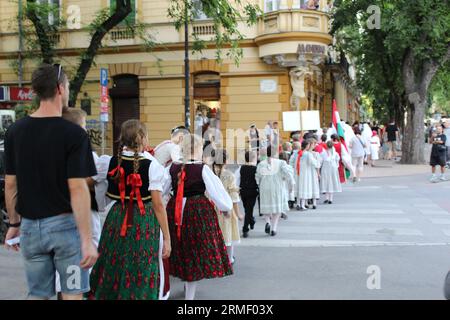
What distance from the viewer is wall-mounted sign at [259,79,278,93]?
2219 centimetres

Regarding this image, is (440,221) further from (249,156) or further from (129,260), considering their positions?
(129,260)

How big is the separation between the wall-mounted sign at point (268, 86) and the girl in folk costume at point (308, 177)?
30.6 ft

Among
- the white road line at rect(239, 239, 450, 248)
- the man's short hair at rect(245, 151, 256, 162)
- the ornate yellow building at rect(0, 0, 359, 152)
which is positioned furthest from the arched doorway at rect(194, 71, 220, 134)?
the white road line at rect(239, 239, 450, 248)

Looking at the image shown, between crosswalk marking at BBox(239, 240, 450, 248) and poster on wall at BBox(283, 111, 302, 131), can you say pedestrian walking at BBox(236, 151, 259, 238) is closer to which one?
crosswalk marking at BBox(239, 240, 450, 248)

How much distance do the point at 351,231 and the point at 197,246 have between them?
4.63 m

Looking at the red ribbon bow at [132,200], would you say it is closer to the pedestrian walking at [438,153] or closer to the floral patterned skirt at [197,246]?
the floral patterned skirt at [197,246]

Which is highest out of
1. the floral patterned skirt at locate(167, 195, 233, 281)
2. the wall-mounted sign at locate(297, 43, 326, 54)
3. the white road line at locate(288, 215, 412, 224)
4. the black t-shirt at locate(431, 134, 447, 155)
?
the wall-mounted sign at locate(297, 43, 326, 54)

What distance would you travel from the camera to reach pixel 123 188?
4590 mm

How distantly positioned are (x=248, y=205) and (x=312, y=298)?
3.98 meters

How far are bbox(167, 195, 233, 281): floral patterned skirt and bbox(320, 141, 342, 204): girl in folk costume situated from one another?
8.17m

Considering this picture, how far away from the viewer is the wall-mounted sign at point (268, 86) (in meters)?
22.2

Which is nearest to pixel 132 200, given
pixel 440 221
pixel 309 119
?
pixel 440 221
